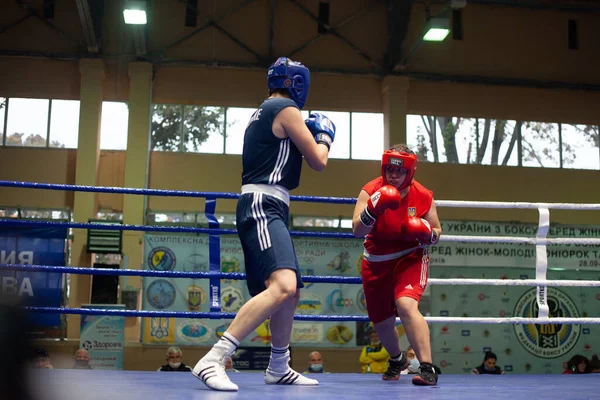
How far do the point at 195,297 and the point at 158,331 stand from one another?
73 cm

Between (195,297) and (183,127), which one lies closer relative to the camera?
(195,297)

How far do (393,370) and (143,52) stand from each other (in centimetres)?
874

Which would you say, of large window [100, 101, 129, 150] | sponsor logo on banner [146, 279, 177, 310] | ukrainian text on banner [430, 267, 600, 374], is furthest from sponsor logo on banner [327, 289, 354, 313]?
large window [100, 101, 129, 150]

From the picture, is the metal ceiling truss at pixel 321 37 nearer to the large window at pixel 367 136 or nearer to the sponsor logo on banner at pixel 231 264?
the large window at pixel 367 136

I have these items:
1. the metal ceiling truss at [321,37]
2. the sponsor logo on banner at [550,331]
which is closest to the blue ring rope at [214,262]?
the metal ceiling truss at [321,37]

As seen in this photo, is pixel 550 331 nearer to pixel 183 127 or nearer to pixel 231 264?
pixel 231 264

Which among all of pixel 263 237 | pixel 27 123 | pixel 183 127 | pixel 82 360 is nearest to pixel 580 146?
pixel 183 127

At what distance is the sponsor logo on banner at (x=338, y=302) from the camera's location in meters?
10.1

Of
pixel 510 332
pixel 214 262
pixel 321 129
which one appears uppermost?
pixel 321 129

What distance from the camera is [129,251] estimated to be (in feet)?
34.4

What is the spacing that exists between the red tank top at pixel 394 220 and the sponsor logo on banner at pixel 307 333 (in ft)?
23.7

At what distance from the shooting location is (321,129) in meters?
2.69

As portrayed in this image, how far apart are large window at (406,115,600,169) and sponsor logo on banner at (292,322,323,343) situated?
3.59m

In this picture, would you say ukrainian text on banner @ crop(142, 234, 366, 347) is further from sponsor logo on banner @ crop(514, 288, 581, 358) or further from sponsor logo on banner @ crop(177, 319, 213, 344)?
sponsor logo on banner @ crop(514, 288, 581, 358)
